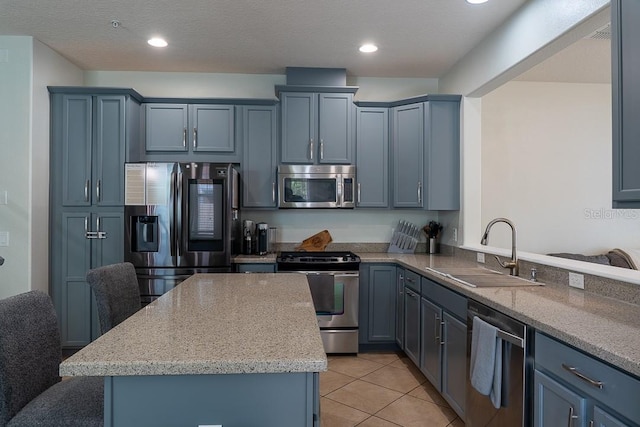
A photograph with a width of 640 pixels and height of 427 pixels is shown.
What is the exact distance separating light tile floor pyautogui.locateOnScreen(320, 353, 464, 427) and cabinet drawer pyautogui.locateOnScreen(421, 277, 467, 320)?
70 cm

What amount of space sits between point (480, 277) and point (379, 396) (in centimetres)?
112

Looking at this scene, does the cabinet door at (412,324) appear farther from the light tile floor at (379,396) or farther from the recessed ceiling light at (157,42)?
the recessed ceiling light at (157,42)

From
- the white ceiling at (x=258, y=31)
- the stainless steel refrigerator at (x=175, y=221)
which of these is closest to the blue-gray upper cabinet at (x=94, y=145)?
the stainless steel refrigerator at (x=175, y=221)

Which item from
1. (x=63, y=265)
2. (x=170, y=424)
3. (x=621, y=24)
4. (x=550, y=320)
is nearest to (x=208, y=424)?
(x=170, y=424)

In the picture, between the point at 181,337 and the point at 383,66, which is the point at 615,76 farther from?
the point at 383,66

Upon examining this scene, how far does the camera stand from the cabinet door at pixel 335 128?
4.05 metres

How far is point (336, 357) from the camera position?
3783 mm

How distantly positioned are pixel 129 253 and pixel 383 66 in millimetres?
2921

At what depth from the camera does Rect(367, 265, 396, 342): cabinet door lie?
12.6ft

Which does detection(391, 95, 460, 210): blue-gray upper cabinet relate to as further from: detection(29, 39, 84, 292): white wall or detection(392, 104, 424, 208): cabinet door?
detection(29, 39, 84, 292): white wall

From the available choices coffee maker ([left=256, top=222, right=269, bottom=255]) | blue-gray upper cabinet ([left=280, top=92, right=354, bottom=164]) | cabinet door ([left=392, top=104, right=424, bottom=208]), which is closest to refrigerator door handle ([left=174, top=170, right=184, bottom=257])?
coffee maker ([left=256, top=222, right=269, bottom=255])

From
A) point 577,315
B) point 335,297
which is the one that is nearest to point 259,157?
point 335,297

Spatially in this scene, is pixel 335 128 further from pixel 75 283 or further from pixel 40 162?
pixel 75 283

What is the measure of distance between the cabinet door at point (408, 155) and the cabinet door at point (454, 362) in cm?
156
